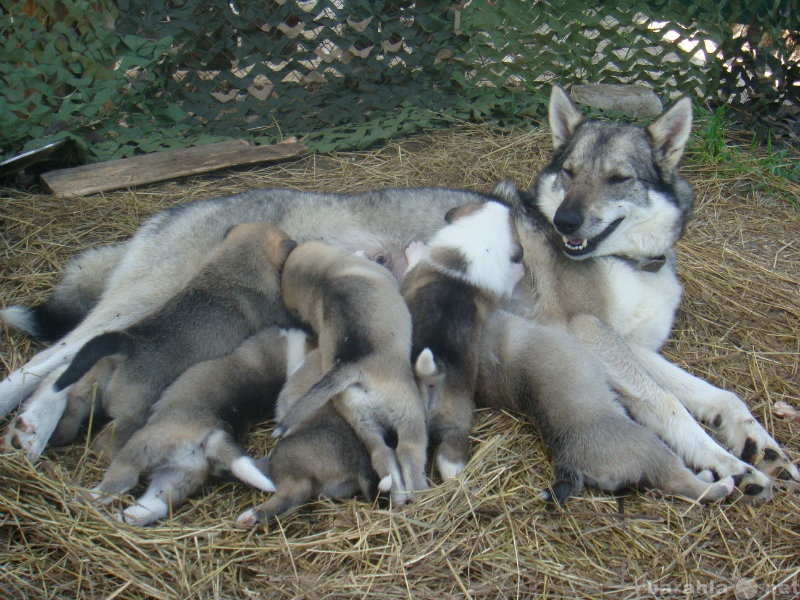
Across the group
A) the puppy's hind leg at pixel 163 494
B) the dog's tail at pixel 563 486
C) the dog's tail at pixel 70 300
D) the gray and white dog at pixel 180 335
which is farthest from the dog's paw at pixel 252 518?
the dog's tail at pixel 70 300

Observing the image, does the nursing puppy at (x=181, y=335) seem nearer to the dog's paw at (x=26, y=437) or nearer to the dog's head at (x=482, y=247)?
the dog's paw at (x=26, y=437)

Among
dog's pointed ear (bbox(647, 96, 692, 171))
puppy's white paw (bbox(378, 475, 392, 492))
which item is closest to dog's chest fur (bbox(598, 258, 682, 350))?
dog's pointed ear (bbox(647, 96, 692, 171))

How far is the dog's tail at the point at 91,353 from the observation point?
2.97 meters

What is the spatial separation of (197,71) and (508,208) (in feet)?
11.1

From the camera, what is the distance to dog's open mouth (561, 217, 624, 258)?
3.79m

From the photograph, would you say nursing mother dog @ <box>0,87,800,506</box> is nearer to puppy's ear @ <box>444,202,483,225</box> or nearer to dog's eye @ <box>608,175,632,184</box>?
dog's eye @ <box>608,175,632,184</box>

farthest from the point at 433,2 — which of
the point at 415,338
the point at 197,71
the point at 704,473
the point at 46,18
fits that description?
the point at 704,473

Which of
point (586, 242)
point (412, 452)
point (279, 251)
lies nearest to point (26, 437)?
point (279, 251)

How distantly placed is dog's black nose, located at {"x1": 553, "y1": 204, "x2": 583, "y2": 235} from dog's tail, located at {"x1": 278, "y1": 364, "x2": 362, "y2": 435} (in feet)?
4.64

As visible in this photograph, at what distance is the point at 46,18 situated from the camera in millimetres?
5668

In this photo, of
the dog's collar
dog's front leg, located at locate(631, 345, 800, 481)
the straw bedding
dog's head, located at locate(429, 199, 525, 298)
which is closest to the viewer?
the straw bedding

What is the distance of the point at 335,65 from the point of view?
21.1ft

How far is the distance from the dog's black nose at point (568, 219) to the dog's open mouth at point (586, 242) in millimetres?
103

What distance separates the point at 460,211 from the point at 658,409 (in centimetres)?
150
